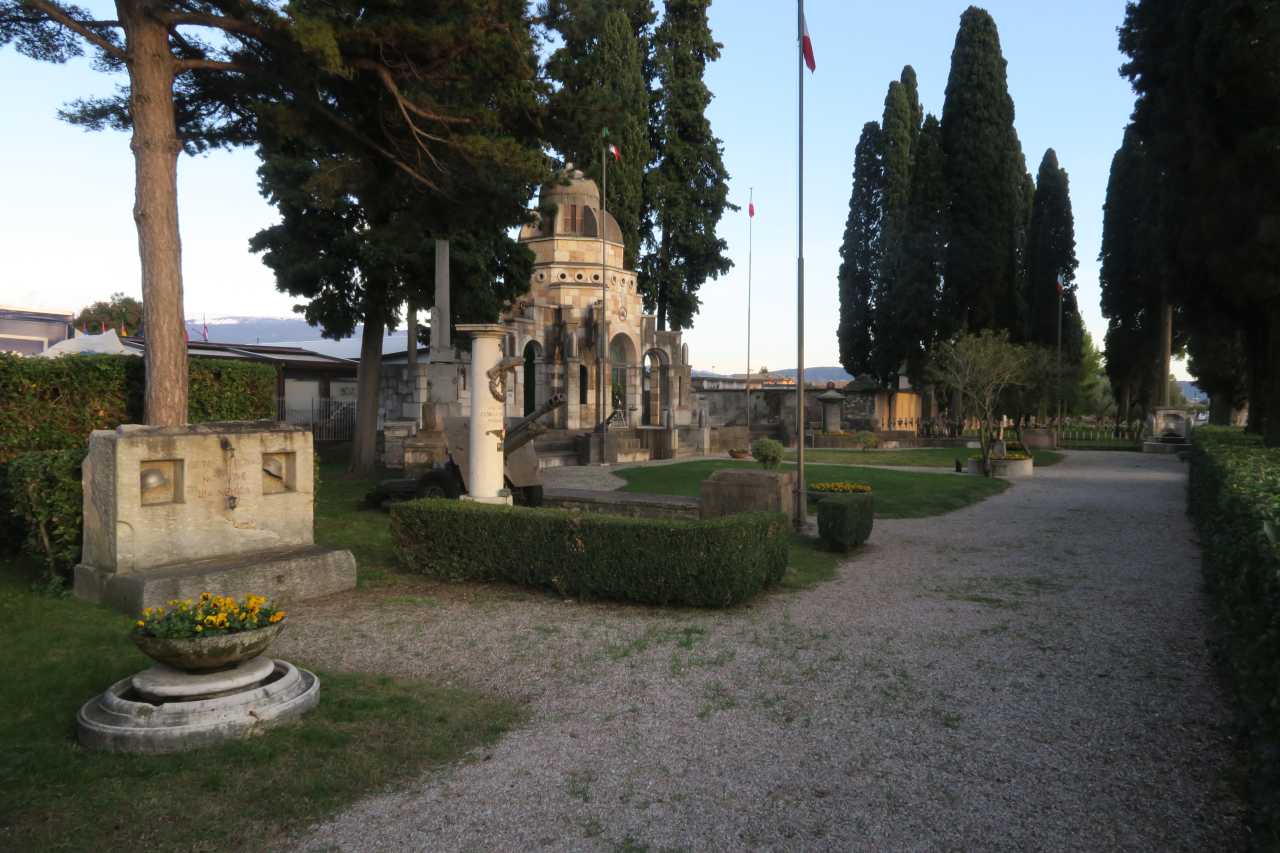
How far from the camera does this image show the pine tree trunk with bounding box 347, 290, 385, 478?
71.9 ft

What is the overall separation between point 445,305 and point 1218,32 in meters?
16.5

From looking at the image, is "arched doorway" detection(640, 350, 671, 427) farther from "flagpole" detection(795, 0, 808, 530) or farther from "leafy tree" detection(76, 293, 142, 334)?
"leafy tree" detection(76, 293, 142, 334)

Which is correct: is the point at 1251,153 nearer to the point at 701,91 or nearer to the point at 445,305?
the point at 445,305

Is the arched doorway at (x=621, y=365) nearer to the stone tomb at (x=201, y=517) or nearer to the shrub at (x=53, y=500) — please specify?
the stone tomb at (x=201, y=517)

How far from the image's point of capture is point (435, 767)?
15.5ft

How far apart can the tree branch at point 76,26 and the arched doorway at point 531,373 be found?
21695 millimetres

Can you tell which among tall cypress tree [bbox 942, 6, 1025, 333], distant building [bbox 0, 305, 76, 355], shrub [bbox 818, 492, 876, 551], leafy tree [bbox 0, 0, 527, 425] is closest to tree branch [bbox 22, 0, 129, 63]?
leafy tree [bbox 0, 0, 527, 425]

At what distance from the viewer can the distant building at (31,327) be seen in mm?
44750

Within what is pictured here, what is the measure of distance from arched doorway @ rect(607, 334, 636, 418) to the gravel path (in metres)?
23.7

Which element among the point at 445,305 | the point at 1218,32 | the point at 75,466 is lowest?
the point at 75,466

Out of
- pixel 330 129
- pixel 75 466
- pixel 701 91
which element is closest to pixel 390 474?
pixel 330 129

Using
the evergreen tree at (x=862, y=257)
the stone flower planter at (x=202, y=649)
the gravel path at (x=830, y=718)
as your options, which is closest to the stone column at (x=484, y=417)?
the gravel path at (x=830, y=718)

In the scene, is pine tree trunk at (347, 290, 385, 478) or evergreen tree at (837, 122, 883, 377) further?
evergreen tree at (837, 122, 883, 377)

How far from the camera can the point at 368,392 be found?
72.8ft
